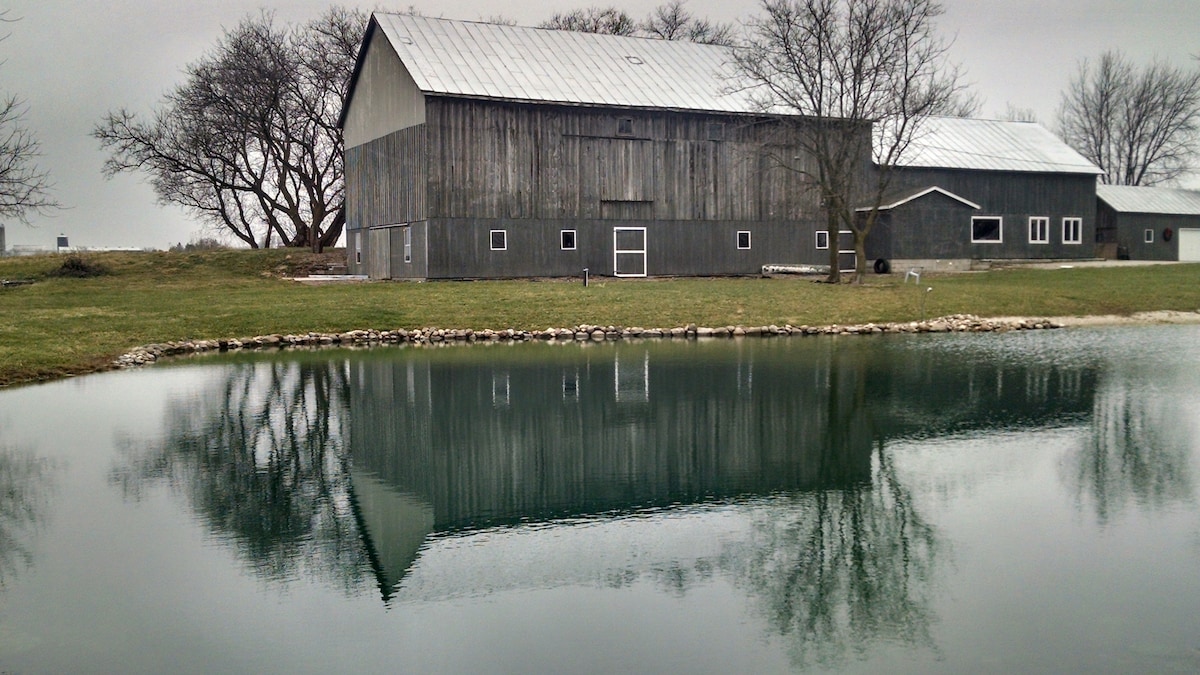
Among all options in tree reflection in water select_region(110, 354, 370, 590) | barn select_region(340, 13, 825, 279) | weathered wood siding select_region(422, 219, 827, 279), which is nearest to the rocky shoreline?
tree reflection in water select_region(110, 354, 370, 590)

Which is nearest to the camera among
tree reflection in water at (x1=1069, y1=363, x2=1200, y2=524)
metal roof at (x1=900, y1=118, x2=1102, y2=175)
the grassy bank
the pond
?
the pond

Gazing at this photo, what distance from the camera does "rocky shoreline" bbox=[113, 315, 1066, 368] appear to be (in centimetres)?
2733

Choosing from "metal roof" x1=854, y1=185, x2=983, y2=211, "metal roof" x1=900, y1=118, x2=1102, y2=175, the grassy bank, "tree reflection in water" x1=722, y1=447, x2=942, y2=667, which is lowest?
"tree reflection in water" x1=722, y1=447, x2=942, y2=667

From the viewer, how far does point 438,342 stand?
2764 cm

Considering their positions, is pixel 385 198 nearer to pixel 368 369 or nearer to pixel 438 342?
pixel 438 342

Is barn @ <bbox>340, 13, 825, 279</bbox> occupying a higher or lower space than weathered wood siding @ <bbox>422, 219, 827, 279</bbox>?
higher

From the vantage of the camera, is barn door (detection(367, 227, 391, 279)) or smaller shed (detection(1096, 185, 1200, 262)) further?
smaller shed (detection(1096, 185, 1200, 262))

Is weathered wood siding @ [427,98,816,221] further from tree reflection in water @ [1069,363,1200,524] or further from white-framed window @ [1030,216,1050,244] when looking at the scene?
tree reflection in water @ [1069,363,1200,524]

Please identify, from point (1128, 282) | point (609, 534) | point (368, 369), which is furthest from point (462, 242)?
point (609, 534)

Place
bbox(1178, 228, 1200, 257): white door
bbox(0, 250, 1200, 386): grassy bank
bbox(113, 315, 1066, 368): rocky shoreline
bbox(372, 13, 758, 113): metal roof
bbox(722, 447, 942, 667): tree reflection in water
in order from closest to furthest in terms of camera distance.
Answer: bbox(722, 447, 942, 667): tree reflection in water, bbox(0, 250, 1200, 386): grassy bank, bbox(113, 315, 1066, 368): rocky shoreline, bbox(372, 13, 758, 113): metal roof, bbox(1178, 228, 1200, 257): white door

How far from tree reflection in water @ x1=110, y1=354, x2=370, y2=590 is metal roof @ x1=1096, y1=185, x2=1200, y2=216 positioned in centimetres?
4743

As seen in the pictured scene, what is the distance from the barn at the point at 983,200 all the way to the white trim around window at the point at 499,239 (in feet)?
52.1

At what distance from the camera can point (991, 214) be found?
48812mm

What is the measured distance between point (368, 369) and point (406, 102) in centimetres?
2042
